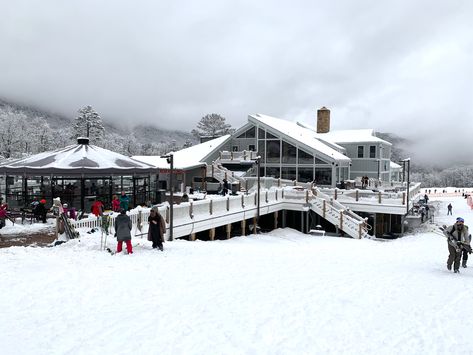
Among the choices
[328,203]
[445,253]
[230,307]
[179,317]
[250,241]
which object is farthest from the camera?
[328,203]

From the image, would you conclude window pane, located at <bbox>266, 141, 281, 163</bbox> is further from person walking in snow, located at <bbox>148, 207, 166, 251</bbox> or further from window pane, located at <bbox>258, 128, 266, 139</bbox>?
person walking in snow, located at <bbox>148, 207, 166, 251</bbox>

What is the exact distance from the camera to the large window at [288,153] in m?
38.6

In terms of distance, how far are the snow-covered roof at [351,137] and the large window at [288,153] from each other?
6.72m

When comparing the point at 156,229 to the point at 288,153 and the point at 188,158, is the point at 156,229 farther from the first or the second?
the point at 288,153

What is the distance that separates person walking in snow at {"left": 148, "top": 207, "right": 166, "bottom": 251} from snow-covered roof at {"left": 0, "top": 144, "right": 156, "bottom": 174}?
339 inches

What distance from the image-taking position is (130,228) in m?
11.6

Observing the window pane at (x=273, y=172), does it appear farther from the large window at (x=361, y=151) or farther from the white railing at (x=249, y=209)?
the large window at (x=361, y=151)

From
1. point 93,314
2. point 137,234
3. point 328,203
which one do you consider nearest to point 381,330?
point 93,314

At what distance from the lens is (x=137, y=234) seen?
1519 cm

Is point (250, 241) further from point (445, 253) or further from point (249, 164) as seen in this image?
point (249, 164)

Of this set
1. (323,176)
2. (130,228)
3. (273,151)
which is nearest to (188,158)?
(273,151)

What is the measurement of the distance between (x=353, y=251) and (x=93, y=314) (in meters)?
13.0

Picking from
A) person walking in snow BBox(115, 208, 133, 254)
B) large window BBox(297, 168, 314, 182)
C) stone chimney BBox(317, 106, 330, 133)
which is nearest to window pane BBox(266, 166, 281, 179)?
large window BBox(297, 168, 314, 182)

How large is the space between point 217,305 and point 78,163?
14.7 metres
